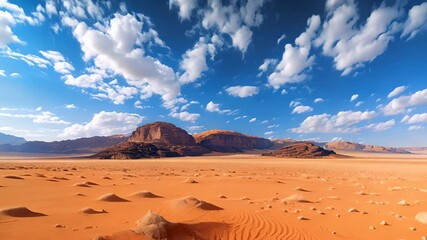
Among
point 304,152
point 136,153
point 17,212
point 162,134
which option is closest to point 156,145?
point 136,153

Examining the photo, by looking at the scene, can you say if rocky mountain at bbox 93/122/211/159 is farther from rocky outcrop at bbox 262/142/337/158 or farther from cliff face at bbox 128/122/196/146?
rocky outcrop at bbox 262/142/337/158

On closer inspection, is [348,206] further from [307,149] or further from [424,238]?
[307,149]

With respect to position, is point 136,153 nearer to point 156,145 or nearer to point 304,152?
point 156,145

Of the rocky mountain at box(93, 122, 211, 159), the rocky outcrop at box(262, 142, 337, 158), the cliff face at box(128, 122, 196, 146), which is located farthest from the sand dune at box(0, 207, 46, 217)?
the cliff face at box(128, 122, 196, 146)

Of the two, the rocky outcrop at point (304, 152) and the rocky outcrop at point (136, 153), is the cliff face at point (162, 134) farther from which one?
the rocky outcrop at point (304, 152)

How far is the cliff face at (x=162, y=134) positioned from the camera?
553 feet

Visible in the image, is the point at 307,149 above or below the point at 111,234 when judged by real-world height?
above

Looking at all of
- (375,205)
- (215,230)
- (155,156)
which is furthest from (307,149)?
(215,230)

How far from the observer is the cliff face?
168625mm

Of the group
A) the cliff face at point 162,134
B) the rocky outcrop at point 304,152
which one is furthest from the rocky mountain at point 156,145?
the rocky outcrop at point 304,152

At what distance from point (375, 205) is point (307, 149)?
114 meters

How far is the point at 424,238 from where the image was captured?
24.0ft

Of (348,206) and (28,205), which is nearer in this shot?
(28,205)

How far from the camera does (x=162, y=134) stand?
172 m
